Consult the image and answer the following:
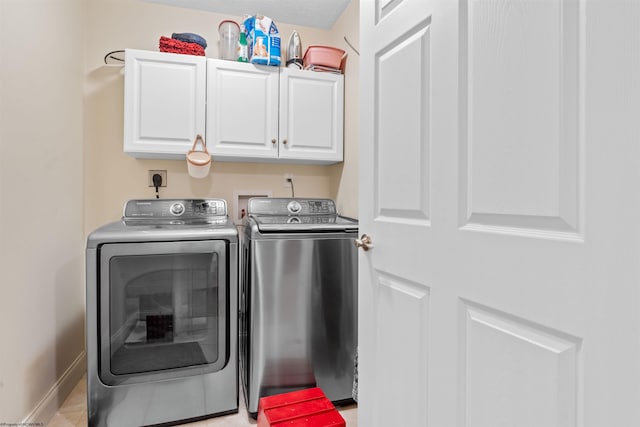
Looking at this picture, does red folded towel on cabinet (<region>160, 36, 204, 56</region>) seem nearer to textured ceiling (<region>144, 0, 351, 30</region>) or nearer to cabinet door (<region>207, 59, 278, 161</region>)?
cabinet door (<region>207, 59, 278, 161</region>)

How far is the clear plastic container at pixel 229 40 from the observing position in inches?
93.9

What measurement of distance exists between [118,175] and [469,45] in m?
2.31

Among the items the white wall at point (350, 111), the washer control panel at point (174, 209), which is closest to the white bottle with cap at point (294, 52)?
the white wall at point (350, 111)

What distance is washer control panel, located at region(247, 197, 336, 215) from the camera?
238 cm

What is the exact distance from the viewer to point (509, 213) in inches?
28.8

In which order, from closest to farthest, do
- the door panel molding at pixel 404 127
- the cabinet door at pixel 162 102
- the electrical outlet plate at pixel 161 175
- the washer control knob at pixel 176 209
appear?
the door panel molding at pixel 404 127
the cabinet door at pixel 162 102
the washer control knob at pixel 176 209
the electrical outlet plate at pixel 161 175

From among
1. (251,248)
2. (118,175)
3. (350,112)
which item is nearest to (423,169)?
(251,248)

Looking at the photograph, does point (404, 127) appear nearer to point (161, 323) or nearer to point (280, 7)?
point (161, 323)

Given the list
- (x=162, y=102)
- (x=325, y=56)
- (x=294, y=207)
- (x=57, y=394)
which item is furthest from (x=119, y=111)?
(x=57, y=394)

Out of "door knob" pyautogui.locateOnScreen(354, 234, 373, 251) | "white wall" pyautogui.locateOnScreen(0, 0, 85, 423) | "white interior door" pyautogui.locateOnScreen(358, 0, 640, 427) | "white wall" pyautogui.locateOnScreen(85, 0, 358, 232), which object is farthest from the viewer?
"white wall" pyautogui.locateOnScreen(85, 0, 358, 232)

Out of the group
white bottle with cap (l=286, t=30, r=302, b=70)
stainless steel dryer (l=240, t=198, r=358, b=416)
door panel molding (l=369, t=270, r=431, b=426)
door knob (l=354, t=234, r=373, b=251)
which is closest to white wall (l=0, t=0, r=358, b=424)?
white bottle with cap (l=286, t=30, r=302, b=70)

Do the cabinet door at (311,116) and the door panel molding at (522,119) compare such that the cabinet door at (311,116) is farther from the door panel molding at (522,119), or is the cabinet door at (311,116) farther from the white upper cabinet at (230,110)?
the door panel molding at (522,119)

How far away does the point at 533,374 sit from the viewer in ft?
2.27

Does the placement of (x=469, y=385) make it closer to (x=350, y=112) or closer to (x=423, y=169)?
(x=423, y=169)
